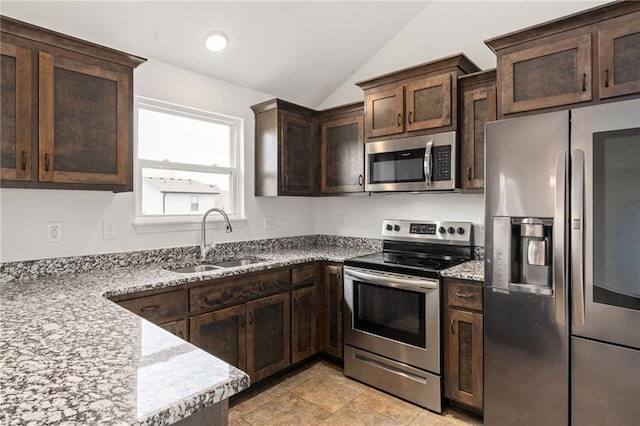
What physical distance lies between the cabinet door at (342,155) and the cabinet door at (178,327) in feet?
5.83

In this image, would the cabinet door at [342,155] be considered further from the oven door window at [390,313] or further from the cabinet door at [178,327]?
the cabinet door at [178,327]

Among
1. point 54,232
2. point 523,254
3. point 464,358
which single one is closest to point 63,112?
point 54,232

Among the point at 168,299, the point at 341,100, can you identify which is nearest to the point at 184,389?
the point at 168,299

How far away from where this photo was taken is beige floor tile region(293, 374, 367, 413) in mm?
2518

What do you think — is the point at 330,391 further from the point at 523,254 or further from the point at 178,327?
the point at 523,254

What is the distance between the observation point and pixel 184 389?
85 centimetres

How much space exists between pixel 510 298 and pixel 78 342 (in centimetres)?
202

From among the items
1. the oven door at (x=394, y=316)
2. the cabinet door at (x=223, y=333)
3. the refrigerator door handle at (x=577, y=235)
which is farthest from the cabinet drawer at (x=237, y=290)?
the refrigerator door handle at (x=577, y=235)

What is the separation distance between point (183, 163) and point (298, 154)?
3.30ft

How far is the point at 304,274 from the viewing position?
9.75 feet

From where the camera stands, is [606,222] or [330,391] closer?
[606,222]

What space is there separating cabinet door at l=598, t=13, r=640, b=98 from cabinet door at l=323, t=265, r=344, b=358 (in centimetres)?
204

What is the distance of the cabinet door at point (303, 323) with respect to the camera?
114 inches

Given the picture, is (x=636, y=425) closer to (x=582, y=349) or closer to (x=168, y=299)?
(x=582, y=349)
